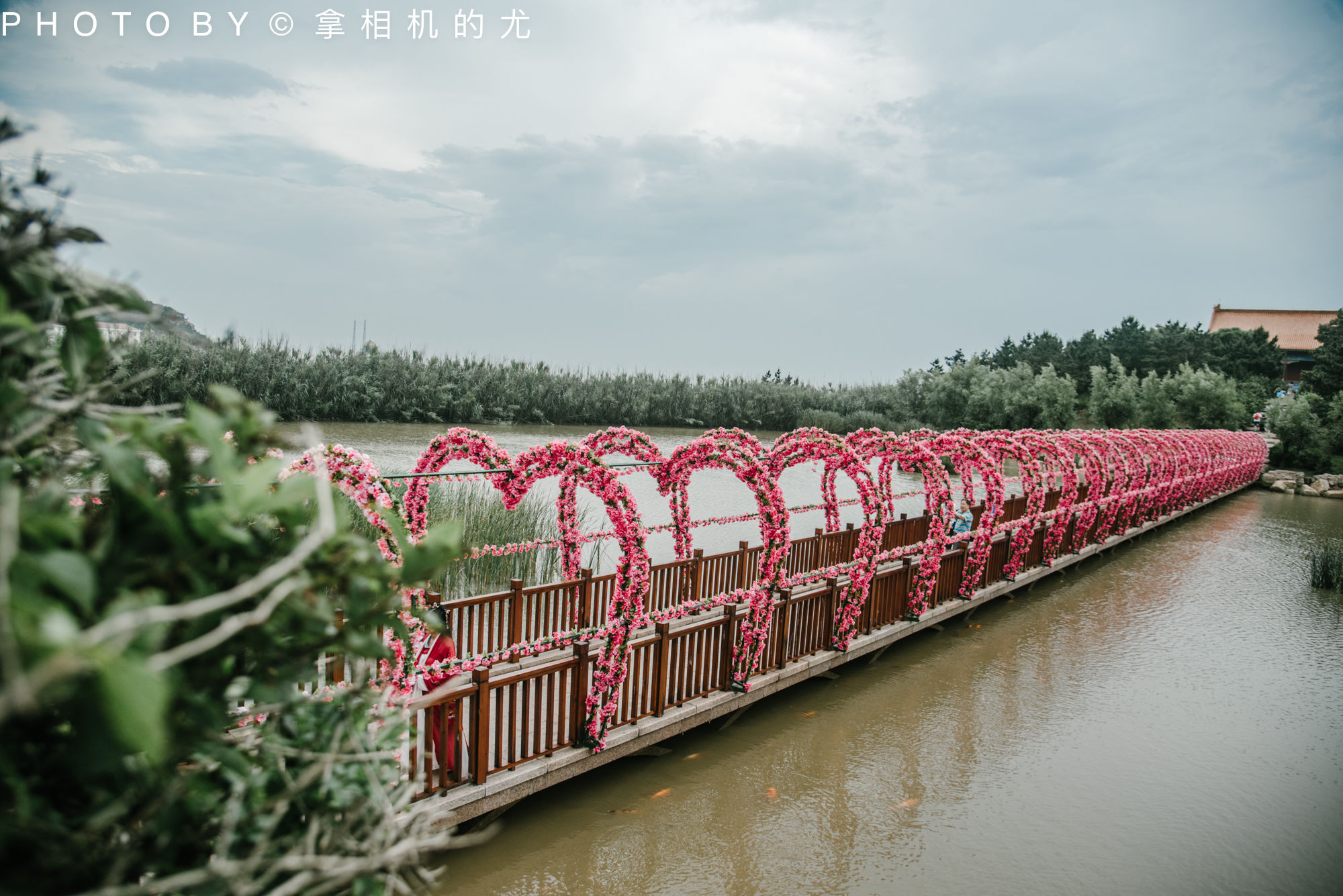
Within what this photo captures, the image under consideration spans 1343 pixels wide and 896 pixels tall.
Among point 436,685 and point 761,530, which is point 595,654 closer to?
point 436,685

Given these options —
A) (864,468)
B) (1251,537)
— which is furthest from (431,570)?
(1251,537)

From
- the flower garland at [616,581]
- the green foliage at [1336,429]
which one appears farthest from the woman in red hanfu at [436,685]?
the green foliage at [1336,429]

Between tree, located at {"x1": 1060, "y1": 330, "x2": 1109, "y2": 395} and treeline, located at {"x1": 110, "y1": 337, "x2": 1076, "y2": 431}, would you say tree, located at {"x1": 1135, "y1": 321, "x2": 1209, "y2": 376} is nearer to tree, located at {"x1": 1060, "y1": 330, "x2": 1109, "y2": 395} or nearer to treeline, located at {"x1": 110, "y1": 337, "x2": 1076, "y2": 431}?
tree, located at {"x1": 1060, "y1": 330, "x2": 1109, "y2": 395}

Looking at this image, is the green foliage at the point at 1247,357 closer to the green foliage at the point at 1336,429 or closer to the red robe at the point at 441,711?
the green foliage at the point at 1336,429

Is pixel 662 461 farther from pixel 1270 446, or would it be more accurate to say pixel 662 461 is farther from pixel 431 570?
pixel 1270 446

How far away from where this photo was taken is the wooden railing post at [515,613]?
6.44m

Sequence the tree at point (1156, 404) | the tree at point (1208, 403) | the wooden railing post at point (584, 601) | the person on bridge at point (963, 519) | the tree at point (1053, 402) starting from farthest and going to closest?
1. the tree at point (1208, 403)
2. the tree at point (1156, 404)
3. the tree at point (1053, 402)
4. the person on bridge at point (963, 519)
5. the wooden railing post at point (584, 601)

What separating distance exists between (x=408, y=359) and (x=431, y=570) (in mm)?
23749

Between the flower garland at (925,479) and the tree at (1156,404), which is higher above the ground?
the tree at (1156,404)

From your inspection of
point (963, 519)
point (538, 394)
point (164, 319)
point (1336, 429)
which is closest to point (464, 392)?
point (538, 394)

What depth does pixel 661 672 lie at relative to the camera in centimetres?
548

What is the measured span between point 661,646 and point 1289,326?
7086 cm

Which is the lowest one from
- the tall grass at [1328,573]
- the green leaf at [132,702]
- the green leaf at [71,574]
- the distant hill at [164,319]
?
the tall grass at [1328,573]

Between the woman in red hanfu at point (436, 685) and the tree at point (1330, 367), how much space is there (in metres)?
42.9
